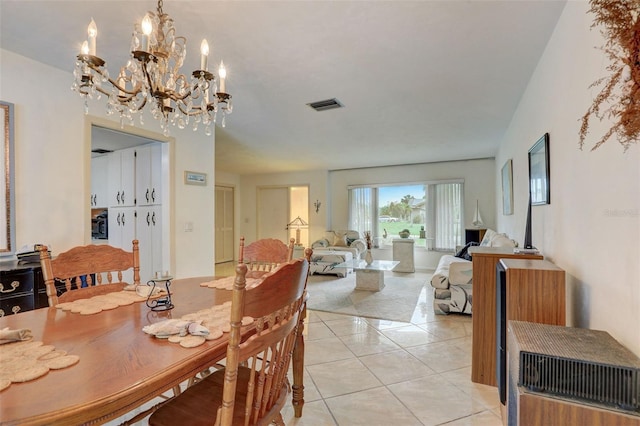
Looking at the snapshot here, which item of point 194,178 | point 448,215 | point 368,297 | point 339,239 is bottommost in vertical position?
point 368,297

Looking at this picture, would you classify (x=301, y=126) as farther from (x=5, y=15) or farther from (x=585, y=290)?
(x=585, y=290)

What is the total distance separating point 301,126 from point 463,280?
2.77m

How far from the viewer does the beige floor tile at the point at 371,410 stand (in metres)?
1.73

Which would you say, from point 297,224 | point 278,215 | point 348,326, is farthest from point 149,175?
point 297,224

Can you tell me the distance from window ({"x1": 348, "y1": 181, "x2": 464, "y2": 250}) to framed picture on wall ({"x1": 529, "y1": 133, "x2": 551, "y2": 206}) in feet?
13.5

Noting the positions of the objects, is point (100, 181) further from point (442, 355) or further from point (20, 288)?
point (442, 355)

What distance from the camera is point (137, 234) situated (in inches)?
156

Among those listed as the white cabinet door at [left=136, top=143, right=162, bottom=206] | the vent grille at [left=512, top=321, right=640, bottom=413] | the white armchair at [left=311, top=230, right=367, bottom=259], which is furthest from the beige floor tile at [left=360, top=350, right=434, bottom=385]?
the white armchair at [left=311, top=230, right=367, bottom=259]

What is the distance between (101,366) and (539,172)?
9.37 feet

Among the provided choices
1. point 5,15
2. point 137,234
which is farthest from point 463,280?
point 5,15

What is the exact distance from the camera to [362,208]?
298 inches

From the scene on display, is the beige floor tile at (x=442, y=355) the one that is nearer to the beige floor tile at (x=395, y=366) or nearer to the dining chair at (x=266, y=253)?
the beige floor tile at (x=395, y=366)

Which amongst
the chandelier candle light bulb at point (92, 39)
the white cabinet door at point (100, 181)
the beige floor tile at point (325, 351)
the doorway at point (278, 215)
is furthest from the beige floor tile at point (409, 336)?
the doorway at point (278, 215)

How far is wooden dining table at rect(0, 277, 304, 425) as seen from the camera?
696 mm
